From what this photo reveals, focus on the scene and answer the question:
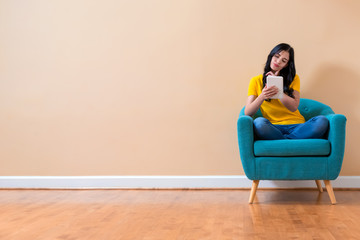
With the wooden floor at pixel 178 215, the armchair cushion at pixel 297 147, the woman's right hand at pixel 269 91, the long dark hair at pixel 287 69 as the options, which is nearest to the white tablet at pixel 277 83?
the woman's right hand at pixel 269 91

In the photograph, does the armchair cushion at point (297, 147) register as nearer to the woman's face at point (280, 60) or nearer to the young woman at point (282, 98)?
the young woman at point (282, 98)

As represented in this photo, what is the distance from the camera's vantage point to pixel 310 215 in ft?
7.81

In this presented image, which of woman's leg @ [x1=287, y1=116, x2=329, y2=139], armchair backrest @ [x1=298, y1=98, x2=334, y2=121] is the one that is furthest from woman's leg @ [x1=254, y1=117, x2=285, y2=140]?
armchair backrest @ [x1=298, y1=98, x2=334, y2=121]

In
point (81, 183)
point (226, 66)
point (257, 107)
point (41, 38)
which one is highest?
point (41, 38)

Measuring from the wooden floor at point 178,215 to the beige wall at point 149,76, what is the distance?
1.27 feet

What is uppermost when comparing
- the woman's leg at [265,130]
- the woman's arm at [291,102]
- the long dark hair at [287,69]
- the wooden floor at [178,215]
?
the long dark hair at [287,69]

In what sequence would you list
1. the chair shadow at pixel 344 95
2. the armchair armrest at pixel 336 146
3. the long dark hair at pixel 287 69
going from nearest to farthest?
the armchair armrest at pixel 336 146 < the long dark hair at pixel 287 69 < the chair shadow at pixel 344 95

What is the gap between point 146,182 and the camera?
351 centimetres

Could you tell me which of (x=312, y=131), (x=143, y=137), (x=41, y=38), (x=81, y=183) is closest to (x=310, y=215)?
(x=312, y=131)

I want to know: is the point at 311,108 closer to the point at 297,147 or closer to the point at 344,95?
the point at 344,95

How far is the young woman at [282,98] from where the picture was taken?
9.70ft

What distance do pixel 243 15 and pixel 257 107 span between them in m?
0.88

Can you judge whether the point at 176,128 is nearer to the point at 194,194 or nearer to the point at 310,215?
the point at 194,194

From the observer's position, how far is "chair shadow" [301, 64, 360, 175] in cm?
333
